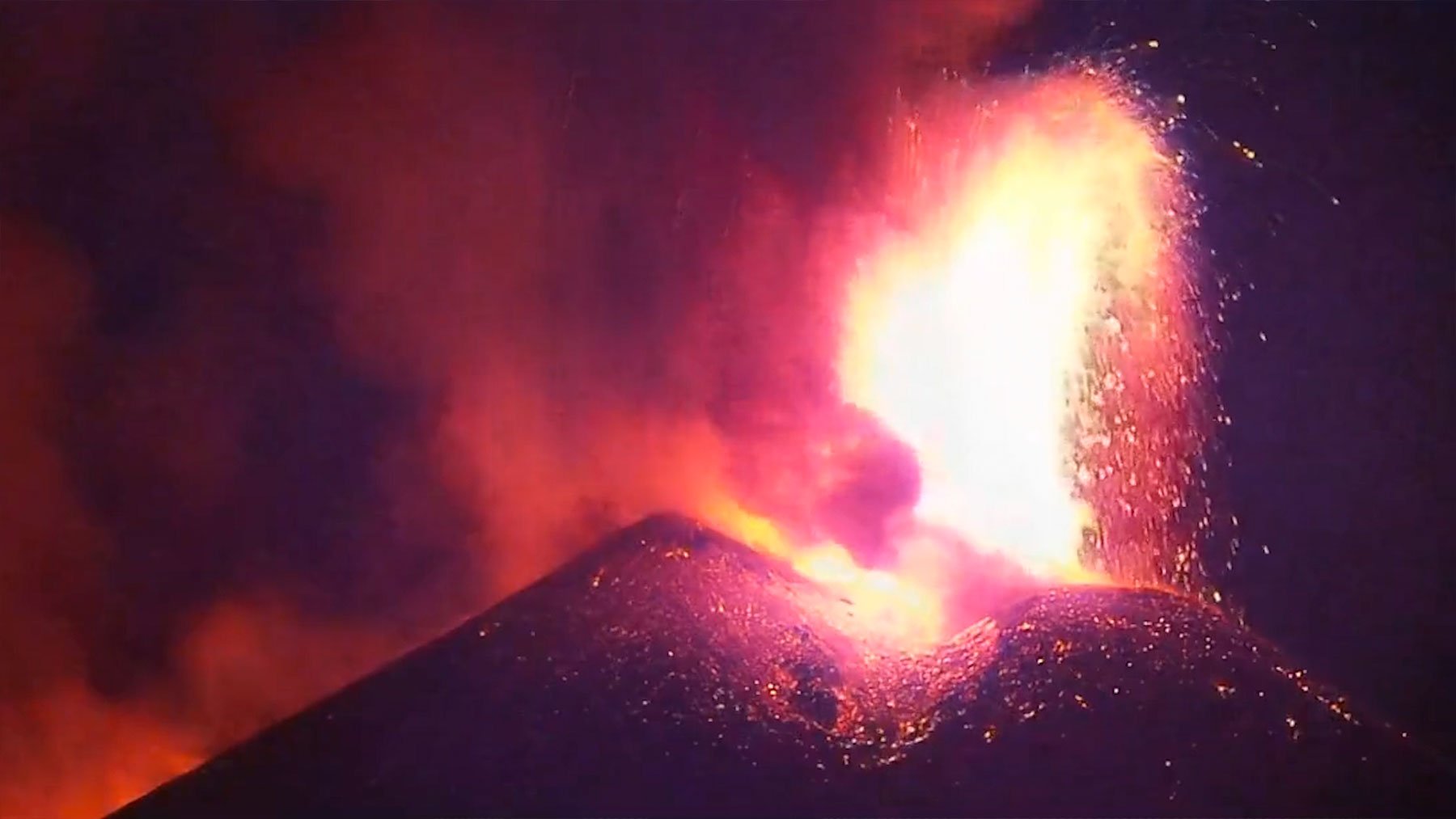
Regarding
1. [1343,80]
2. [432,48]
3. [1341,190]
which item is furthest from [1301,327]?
[432,48]

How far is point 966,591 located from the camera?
5.25m

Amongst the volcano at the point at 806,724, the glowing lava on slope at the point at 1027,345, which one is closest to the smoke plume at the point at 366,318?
the glowing lava on slope at the point at 1027,345

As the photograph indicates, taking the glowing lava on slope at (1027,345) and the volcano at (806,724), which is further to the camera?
the glowing lava on slope at (1027,345)

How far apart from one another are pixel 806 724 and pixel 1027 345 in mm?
2246

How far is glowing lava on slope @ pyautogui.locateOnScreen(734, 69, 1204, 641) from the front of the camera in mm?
5453

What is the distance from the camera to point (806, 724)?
4258 mm

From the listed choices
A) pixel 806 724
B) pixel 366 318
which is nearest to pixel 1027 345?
pixel 806 724

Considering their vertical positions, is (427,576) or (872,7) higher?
(872,7)

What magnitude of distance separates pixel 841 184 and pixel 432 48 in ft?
5.66

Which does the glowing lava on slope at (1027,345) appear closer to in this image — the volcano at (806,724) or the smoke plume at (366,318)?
the smoke plume at (366,318)

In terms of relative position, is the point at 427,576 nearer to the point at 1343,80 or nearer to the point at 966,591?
the point at 966,591

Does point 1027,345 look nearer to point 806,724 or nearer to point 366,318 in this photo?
point 806,724

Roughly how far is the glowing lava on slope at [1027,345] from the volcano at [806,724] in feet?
2.34

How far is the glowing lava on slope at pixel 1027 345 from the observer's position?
5.45 meters
